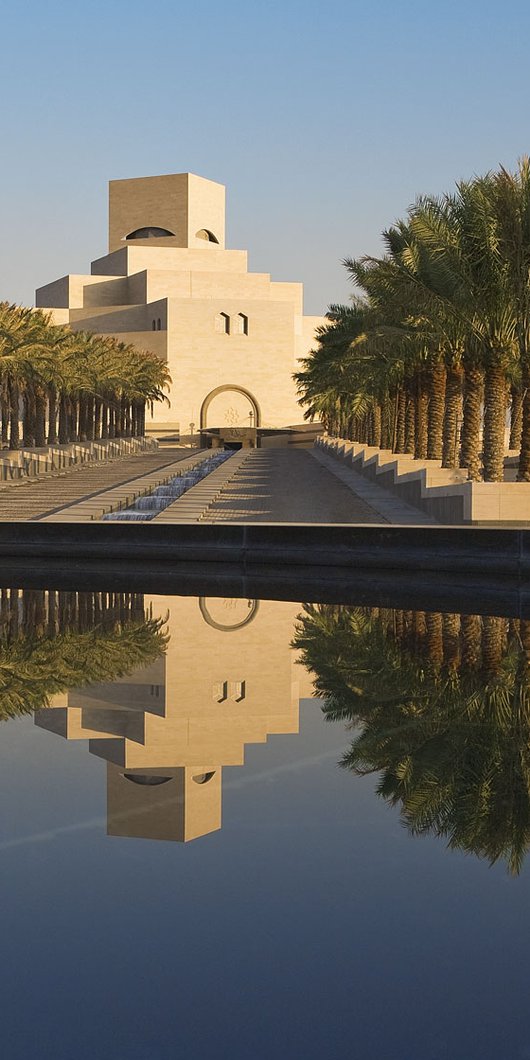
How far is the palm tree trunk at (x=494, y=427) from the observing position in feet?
70.6

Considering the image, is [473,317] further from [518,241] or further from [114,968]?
[114,968]

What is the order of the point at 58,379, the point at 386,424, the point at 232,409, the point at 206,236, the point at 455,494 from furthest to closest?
1. the point at 206,236
2. the point at 232,409
3. the point at 386,424
4. the point at 58,379
5. the point at 455,494

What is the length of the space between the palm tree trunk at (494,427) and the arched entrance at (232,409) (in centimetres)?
7247

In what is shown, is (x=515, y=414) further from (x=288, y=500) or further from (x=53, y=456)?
(x=53, y=456)

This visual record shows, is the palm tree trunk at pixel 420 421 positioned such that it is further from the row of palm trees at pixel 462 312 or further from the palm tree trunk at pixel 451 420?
the palm tree trunk at pixel 451 420

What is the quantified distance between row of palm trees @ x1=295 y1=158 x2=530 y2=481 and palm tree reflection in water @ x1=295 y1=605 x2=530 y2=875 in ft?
36.2

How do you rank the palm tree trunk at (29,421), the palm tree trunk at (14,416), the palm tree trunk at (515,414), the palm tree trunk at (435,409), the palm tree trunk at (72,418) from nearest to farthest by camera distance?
the palm tree trunk at (435,409)
the palm tree trunk at (515,414)
the palm tree trunk at (14,416)
the palm tree trunk at (29,421)
the palm tree trunk at (72,418)

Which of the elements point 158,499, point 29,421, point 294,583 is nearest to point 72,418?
point 29,421

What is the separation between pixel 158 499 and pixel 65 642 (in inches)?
683

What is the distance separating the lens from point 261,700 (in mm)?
6684

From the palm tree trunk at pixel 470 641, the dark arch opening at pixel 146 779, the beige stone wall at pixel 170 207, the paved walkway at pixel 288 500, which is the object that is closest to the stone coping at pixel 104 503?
the paved walkway at pixel 288 500

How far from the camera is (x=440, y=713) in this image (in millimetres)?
6133

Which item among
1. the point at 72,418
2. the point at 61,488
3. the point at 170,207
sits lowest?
the point at 61,488

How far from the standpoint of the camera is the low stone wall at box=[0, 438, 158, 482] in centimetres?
3625
